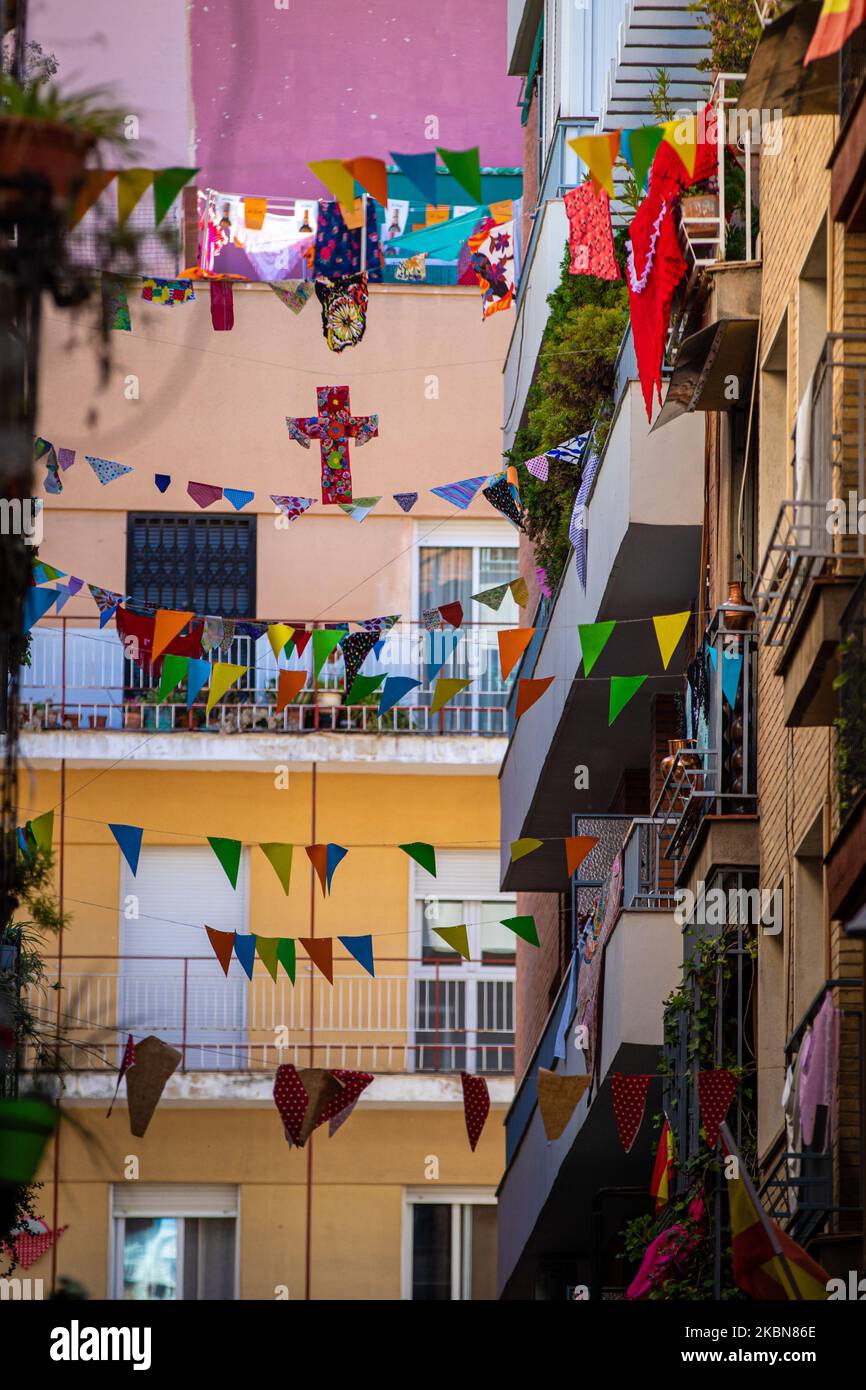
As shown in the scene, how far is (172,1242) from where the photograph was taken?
92.4 feet

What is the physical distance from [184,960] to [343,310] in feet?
21.2

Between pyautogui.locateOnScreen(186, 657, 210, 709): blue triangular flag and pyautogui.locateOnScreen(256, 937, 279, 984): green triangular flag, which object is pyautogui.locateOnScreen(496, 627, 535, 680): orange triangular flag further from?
pyautogui.locateOnScreen(186, 657, 210, 709): blue triangular flag

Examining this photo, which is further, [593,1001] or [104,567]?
[104,567]

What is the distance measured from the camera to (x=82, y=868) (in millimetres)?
29328

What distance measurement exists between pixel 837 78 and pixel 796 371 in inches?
80.5

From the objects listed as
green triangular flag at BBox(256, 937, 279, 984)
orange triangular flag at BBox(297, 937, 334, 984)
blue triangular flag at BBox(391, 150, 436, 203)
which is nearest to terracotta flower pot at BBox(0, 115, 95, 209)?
blue triangular flag at BBox(391, 150, 436, 203)

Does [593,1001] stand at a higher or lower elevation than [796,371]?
lower

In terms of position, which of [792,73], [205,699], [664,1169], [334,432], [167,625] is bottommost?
[664,1169]

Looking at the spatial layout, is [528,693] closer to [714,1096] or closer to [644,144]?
[714,1096]

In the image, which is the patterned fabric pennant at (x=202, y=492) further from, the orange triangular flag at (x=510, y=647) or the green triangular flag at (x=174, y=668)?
the orange triangular flag at (x=510, y=647)

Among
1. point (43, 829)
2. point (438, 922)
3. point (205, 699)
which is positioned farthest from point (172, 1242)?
point (43, 829)

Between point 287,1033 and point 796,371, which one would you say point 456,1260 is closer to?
point 287,1033

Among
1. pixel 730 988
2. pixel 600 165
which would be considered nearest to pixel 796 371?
pixel 600 165
